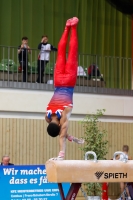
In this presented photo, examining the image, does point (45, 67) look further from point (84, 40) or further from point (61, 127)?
point (61, 127)

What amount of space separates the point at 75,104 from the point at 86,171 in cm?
→ 654

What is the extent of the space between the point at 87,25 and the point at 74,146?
4.46m

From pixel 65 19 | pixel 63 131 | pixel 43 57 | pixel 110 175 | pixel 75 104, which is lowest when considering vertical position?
pixel 110 175

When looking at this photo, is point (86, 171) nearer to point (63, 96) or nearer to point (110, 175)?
point (110, 175)

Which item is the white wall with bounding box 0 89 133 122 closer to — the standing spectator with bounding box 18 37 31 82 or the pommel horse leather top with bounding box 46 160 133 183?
the standing spectator with bounding box 18 37 31 82

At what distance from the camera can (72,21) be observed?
360 inches

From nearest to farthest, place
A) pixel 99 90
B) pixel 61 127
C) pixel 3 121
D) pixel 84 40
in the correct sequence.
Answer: pixel 61 127, pixel 3 121, pixel 99 90, pixel 84 40

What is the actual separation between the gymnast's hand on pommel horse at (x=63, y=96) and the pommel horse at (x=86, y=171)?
0.87ft

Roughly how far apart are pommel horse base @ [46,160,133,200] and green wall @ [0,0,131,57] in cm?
884

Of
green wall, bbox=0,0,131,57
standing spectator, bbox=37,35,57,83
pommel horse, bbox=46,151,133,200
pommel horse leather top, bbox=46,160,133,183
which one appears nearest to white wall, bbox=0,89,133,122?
standing spectator, bbox=37,35,57,83

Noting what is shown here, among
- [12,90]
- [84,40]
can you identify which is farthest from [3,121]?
[84,40]

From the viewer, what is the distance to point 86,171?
8461 millimetres

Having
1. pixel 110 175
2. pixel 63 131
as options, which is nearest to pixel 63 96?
pixel 63 131

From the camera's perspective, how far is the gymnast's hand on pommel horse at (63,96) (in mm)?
8648
